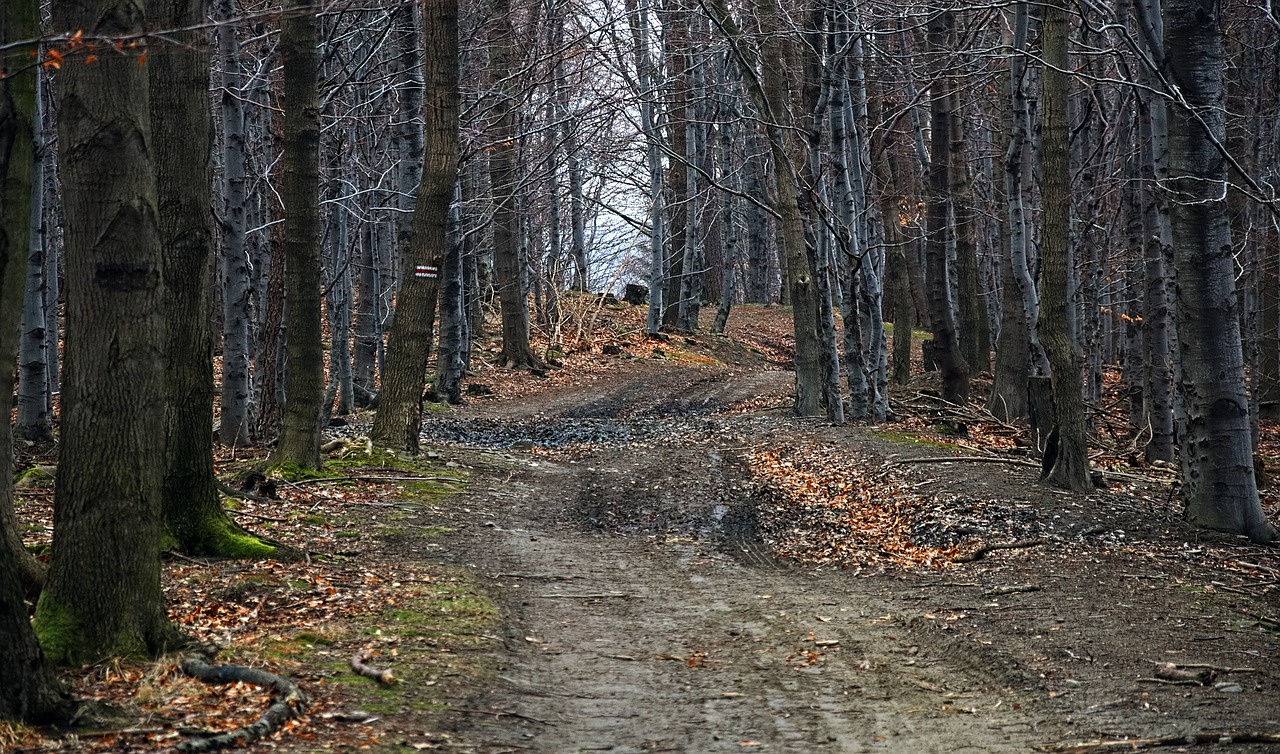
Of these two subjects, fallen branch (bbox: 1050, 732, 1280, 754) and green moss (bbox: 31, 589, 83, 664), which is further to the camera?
green moss (bbox: 31, 589, 83, 664)

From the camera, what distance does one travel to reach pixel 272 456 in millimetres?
11500

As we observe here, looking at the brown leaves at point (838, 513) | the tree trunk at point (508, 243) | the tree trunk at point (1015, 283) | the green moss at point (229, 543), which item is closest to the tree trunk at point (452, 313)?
the tree trunk at point (508, 243)

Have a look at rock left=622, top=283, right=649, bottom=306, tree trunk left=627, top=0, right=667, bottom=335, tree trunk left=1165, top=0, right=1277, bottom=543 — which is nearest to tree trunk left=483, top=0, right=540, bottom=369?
tree trunk left=627, top=0, right=667, bottom=335

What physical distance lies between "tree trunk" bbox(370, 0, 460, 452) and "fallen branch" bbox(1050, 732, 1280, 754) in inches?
389

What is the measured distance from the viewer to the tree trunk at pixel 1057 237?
1053 centimetres

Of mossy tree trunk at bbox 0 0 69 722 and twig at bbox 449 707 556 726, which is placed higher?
mossy tree trunk at bbox 0 0 69 722

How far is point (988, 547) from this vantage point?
362 inches

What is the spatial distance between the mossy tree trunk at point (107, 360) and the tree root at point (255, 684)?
38 cm

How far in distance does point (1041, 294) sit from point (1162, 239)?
1724 mm

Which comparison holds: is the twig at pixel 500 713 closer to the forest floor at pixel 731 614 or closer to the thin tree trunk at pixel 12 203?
the forest floor at pixel 731 614

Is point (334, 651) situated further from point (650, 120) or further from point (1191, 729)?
point (650, 120)

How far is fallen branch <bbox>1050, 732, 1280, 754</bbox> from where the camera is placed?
15.2 ft

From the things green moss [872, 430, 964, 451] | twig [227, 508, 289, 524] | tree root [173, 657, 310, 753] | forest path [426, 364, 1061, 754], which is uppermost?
green moss [872, 430, 964, 451]

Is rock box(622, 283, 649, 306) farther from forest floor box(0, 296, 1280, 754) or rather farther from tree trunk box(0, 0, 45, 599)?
tree trunk box(0, 0, 45, 599)
